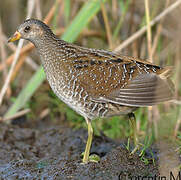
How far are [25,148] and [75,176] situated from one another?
1.28 metres

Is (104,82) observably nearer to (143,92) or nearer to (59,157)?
(143,92)

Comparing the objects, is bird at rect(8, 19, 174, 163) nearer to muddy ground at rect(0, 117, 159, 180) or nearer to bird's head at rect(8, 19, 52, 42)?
bird's head at rect(8, 19, 52, 42)

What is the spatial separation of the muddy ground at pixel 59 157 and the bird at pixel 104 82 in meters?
0.28

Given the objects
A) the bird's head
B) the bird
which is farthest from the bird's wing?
the bird's head

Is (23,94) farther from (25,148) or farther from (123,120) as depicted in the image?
(123,120)

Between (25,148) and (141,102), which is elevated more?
(141,102)

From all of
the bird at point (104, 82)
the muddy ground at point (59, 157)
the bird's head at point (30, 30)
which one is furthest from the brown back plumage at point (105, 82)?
the muddy ground at point (59, 157)

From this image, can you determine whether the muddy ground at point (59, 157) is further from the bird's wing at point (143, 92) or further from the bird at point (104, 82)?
the bird's wing at point (143, 92)

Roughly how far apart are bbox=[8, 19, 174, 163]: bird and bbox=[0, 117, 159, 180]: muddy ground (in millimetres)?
277

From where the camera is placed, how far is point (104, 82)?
3898 mm

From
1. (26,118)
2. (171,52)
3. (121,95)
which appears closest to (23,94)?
(26,118)

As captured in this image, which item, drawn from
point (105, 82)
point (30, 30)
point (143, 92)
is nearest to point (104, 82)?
point (105, 82)

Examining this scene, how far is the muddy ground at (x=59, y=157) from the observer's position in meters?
3.59

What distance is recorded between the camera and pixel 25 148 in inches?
185
